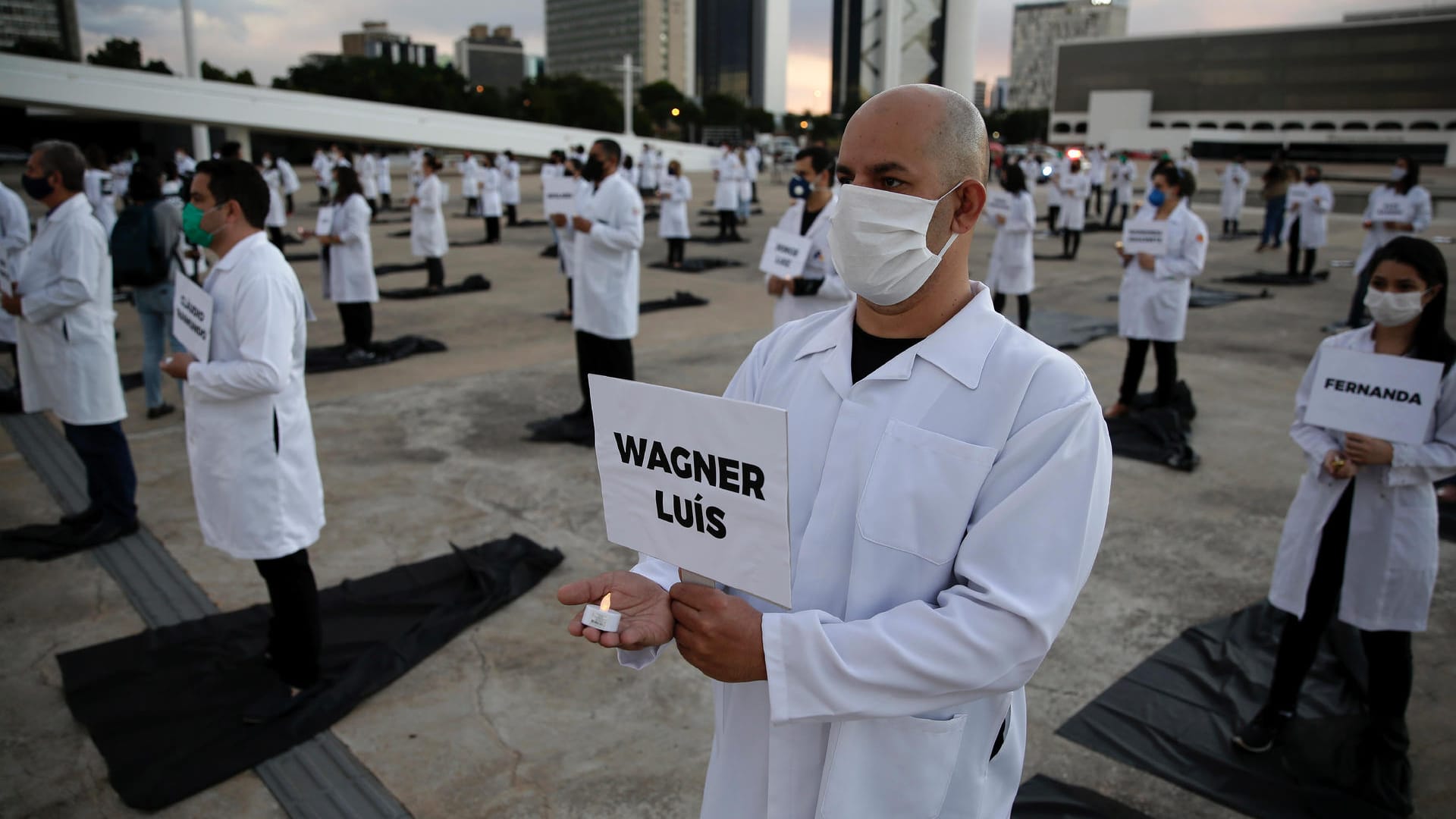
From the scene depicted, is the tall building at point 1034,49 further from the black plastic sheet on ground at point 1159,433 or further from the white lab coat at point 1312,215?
the black plastic sheet on ground at point 1159,433

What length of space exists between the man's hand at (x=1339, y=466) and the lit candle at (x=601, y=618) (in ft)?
→ 9.19

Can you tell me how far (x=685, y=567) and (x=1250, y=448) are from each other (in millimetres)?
6654

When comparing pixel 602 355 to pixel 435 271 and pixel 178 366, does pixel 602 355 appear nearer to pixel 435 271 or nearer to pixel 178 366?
pixel 178 366

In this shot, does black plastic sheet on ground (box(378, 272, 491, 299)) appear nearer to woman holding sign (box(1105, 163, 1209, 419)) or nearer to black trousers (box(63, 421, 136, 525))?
black trousers (box(63, 421, 136, 525))

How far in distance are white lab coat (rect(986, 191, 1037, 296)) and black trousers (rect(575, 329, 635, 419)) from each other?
4768 millimetres

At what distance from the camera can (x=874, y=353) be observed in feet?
5.48

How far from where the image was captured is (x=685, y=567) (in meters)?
1.57

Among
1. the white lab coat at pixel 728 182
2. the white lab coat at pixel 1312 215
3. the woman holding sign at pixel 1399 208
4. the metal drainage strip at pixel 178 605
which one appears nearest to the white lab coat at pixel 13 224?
the metal drainage strip at pixel 178 605

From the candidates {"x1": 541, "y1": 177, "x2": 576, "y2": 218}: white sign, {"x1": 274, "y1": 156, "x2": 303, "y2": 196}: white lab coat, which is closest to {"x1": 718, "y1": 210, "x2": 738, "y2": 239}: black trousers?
{"x1": 274, "y1": 156, "x2": 303, "y2": 196}: white lab coat

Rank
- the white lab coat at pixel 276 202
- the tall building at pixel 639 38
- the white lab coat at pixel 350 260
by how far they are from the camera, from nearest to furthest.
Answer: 1. the white lab coat at pixel 350 260
2. the white lab coat at pixel 276 202
3. the tall building at pixel 639 38

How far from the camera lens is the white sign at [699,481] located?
140 cm

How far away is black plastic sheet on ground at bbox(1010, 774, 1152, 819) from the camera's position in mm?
3107

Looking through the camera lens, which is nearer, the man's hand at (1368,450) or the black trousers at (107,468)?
the man's hand at (1368,450)

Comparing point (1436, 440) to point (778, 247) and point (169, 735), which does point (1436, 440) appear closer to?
point (778, 247)
